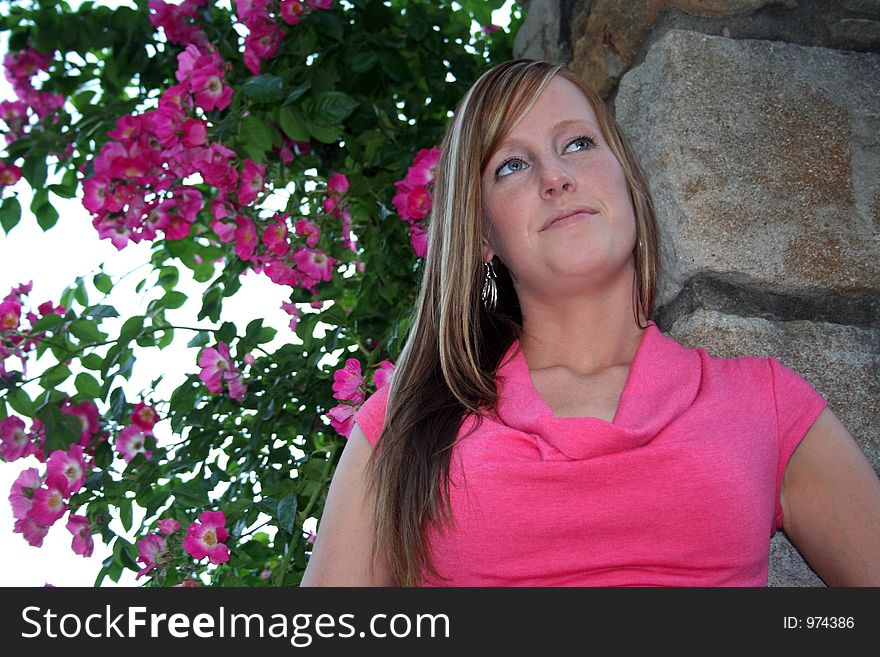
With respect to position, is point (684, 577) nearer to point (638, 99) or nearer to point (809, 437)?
point (809, 437)

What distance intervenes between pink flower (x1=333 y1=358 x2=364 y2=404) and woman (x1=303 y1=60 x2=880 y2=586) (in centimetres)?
10

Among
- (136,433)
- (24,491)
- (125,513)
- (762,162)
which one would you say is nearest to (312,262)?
(136,433)

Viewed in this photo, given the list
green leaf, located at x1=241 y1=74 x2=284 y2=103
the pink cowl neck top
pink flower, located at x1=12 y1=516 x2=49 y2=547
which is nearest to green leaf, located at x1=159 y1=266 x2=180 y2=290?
green leaf, located at x1=241 y1=74 x2=284 y2=103

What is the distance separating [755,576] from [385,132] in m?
1.21

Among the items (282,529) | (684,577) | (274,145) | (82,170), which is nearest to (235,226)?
(274,145)

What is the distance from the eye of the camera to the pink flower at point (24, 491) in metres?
1.95

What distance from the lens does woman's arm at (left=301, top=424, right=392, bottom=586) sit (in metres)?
1.51

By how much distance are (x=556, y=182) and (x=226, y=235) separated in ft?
2.74

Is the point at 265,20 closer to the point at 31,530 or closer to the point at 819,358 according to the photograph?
the point at 31,530

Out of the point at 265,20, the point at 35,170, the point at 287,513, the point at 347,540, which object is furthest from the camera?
the point at 35,170

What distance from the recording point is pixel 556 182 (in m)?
1.60

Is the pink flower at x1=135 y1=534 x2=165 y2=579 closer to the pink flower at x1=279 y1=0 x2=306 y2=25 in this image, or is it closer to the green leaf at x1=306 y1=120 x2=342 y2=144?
the green leaf at x1=306 y1=120 x2=342 y2=144

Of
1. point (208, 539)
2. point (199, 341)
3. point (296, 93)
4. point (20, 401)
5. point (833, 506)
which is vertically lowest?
point (833, 506)
